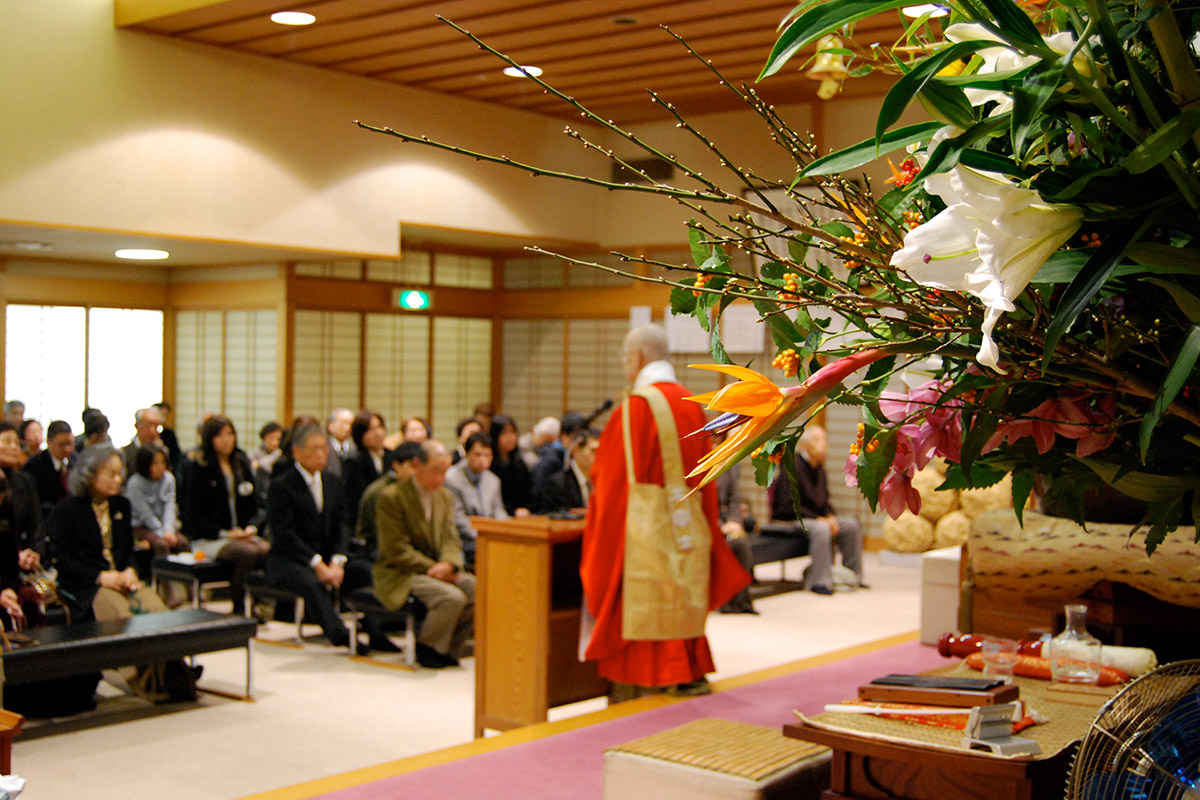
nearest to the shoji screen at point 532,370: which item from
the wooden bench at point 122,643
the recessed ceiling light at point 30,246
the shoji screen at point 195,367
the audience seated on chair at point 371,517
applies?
the shoji screen at point 195,367

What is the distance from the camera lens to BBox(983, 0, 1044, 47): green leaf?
653 millimetres

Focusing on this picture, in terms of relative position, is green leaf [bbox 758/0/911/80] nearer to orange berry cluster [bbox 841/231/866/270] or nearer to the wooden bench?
orange berry cluster [bbox 841/231/866/270]

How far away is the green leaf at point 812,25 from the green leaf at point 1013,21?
5cm

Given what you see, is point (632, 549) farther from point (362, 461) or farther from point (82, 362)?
point (82, 362)

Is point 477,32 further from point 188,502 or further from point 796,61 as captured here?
point 188,502

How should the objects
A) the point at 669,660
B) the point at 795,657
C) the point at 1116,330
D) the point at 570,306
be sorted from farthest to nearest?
the point at 570,306 < the point at 795,657 < the point at 669,660 < the point at 1116,330

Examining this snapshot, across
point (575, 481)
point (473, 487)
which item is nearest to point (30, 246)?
point (473, 487)

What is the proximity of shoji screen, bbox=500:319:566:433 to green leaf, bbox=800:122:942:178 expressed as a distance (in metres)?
11.1

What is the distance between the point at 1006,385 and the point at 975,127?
1.05 feet

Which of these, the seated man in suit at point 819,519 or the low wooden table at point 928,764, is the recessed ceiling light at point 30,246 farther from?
the low wooden table at point 928,764

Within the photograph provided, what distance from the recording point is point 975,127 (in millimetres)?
668

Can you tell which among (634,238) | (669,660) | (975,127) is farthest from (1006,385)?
(634,238)

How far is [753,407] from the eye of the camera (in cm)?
75

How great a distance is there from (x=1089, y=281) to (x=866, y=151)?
5.6 inches
